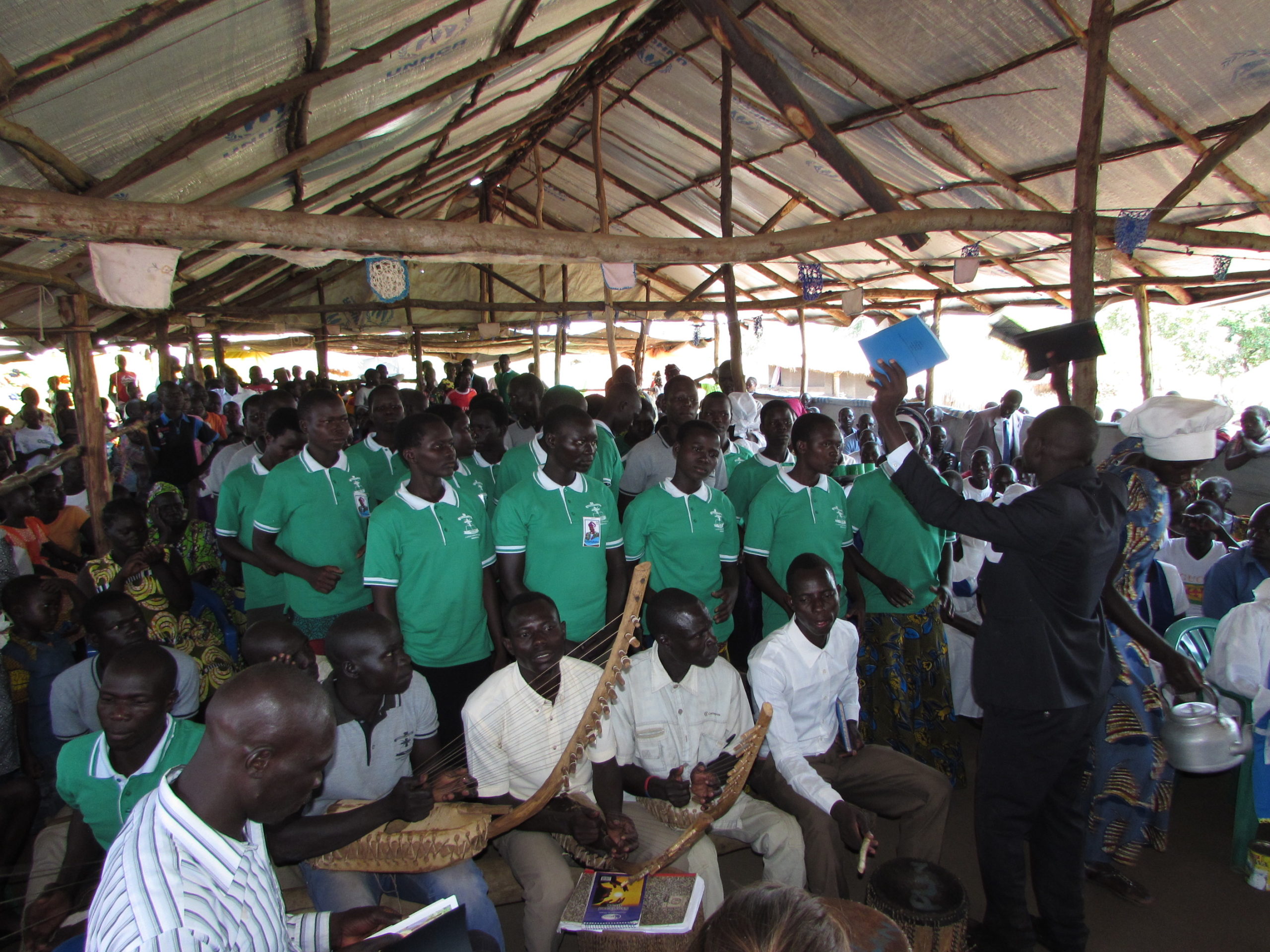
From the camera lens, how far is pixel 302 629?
3.55m

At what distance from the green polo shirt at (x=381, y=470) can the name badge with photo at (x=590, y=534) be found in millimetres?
1471

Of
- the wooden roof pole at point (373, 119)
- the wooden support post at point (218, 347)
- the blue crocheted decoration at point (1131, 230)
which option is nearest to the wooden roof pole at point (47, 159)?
the wooden roof pole at point (373, 119)

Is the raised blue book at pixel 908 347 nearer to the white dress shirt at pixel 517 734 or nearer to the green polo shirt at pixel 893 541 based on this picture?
the green polo shirt at pixel 893 541

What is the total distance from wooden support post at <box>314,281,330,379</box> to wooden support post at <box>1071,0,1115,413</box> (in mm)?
→ 11759

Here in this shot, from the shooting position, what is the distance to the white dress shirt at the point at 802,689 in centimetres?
280

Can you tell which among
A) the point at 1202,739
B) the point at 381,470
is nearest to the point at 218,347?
the point at 381,470

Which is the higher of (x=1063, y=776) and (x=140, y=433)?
(x=140, y=433)

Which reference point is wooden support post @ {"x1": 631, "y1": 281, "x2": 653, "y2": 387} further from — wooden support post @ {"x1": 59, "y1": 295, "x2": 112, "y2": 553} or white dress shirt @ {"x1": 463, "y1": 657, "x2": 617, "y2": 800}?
white dress shirt @ {"x1": 463, "y1": 657, "x2": 617, "y2": 800}

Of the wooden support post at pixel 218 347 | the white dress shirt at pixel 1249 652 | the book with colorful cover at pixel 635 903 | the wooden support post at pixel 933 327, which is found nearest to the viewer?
the book with colorful cover at pixel 635 903

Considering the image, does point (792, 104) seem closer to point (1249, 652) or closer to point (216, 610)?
point (1249, 652)

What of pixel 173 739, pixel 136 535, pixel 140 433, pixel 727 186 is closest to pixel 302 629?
pixel 136 535

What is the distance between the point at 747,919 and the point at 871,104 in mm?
7796

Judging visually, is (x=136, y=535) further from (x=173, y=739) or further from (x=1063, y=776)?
(x=1063, y=776)

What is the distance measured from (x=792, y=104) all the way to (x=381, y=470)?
4.00 m
